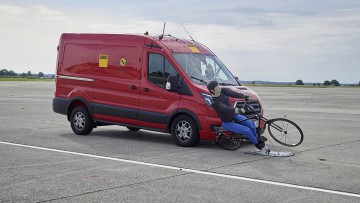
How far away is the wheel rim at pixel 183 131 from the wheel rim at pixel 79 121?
282 centimetres

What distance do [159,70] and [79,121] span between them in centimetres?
266

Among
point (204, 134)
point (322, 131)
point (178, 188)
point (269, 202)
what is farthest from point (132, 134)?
point (269, 202)

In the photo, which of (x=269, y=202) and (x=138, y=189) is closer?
(x=269, y=202)

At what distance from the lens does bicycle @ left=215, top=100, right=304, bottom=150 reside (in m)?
11.1

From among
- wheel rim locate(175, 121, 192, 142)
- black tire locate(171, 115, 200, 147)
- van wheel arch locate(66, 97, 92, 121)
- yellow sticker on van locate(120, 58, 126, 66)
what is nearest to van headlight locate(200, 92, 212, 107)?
black tire locate(171, 115, 200, 147)

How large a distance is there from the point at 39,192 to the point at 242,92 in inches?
231

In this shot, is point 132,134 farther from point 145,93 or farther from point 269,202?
point 269,202

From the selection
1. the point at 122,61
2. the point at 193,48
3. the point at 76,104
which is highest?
the point at 193,48

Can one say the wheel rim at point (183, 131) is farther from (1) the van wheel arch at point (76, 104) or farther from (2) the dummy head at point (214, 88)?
(1) the van wheel arch at point (76, 104)

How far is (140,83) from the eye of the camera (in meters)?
12.2

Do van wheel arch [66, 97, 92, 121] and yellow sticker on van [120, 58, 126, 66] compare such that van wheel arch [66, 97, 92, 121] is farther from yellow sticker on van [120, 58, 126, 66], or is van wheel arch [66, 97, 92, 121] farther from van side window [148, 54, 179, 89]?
van side window [148, 54, 179, 89]

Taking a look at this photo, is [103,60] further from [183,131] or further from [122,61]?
[183,131]

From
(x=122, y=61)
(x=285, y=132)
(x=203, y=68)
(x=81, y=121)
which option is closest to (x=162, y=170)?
(x=285, y=132)

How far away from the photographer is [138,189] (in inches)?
279
